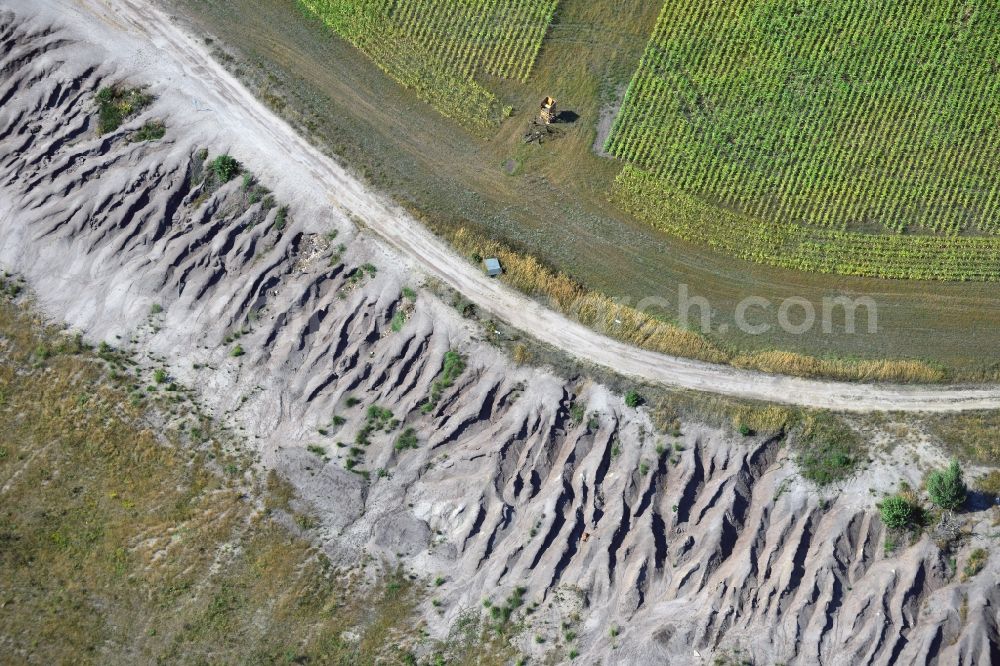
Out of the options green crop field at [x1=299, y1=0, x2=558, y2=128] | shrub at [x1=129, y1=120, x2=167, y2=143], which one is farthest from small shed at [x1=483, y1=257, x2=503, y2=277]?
shrub at [x1=129, y1=120, x2=167, y2=143]

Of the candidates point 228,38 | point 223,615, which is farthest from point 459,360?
point 228,38

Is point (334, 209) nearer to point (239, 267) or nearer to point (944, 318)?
point (239, 267)

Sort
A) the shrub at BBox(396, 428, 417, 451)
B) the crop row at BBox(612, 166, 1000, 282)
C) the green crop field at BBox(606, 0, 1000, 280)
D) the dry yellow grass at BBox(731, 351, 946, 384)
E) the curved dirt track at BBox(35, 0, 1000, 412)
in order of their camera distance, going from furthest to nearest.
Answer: the green crop field at BBox(606, 0, 1000, 280)
the crop row at BBox(612, 166, 1000, 282)
the shrub at BBox(396, 428, 417, 451)
the dry yellow grass at BBox(731, 351, 946, 384)
the curved dirt track at BBox(35, 0, 1000, 412)

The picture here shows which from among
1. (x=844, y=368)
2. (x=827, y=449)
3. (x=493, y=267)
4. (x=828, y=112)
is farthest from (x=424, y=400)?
(x=828, y=112)

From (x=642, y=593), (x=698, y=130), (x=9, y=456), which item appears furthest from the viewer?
(x=698, y=130)

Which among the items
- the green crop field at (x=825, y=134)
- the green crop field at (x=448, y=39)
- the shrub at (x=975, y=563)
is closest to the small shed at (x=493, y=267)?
the green crop field at (x=825, y=134)

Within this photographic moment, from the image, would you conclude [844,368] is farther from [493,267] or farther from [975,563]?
[493,267]

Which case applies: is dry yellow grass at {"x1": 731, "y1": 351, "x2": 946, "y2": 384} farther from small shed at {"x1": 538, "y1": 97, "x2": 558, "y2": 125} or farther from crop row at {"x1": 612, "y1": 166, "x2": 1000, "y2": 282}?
small shed at {"x1": 538, "y1": 97, "x2": 558, "y2": 125}
